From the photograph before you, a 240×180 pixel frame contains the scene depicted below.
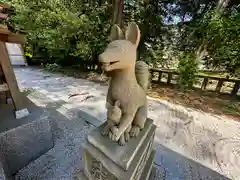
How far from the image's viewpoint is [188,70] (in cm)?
404

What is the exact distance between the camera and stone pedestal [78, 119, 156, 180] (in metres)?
0.91

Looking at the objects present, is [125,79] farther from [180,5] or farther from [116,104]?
[180,5]

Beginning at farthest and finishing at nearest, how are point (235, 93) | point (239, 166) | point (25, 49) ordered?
point (25, 49) < point (235, 93) < point (239, 166)

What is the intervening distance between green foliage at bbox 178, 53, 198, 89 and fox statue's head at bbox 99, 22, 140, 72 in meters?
3.58

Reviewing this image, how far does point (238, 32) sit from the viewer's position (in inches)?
134

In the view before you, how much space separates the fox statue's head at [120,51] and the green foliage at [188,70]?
3577 millimetres

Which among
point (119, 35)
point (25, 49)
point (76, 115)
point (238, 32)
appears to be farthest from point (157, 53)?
point (25, 49)

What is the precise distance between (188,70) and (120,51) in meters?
3.74

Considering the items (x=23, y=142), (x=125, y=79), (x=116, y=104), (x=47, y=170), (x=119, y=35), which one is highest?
(x=119, y=35)

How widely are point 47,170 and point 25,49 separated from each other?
26.5ft

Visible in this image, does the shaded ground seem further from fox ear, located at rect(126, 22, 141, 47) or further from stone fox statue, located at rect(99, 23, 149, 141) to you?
fox ear, located at rect(126, 22, 141, 47)

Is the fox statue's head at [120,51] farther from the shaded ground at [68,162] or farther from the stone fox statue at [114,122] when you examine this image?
the shaded ground at [68,162]

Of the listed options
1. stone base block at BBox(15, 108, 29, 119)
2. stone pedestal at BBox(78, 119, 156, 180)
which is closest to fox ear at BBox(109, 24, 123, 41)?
stone pedestal at BBox(78, 119, 156, 180)

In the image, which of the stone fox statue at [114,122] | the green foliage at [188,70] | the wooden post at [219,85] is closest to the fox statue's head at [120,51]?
the stone fox statue at [114,122]
